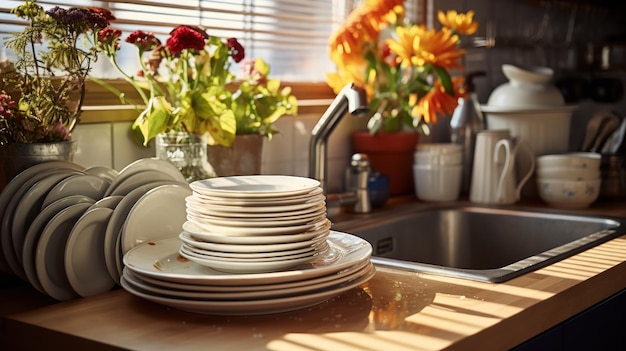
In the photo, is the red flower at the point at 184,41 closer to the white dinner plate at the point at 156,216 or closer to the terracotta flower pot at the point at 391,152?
the white dinner plate at the point at 156,216

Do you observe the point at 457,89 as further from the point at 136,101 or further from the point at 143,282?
the point at 143,282

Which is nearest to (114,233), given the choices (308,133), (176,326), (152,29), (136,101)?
(176,326)

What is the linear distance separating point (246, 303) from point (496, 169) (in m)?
1.24

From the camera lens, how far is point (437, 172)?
7.07 feet

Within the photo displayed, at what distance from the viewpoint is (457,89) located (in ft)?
6.86

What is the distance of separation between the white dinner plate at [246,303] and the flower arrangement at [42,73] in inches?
12.3

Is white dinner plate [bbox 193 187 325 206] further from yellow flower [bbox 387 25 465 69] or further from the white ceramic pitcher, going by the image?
the white ceramic pitcher

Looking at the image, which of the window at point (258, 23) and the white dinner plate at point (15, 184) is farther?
the window at point (258, 23)

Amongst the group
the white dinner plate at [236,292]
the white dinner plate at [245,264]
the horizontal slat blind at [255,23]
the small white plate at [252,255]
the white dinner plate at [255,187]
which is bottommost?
the white dinner plate at [236,292]

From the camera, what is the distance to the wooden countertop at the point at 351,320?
993 millimetres

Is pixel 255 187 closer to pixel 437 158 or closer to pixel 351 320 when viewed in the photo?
pixel 351 320

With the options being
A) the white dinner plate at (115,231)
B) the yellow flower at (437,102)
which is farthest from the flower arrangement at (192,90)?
the yellow flower at (437,102)

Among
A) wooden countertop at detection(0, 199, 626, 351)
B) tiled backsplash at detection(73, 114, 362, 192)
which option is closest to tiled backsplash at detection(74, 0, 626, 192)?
tiled backsplash at detection(73, 114, 362, 192)

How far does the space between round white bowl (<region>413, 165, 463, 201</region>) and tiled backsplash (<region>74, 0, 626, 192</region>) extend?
0.65 feet
